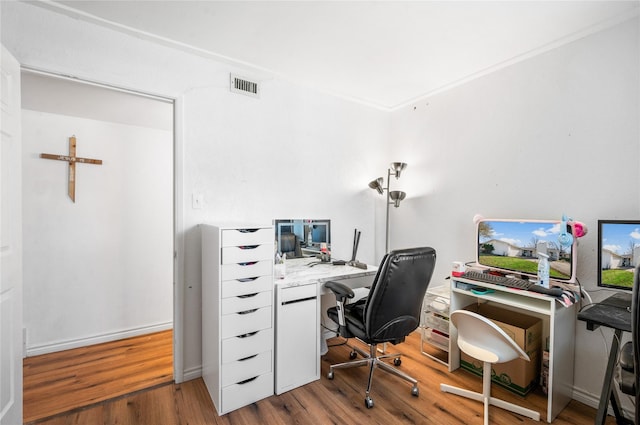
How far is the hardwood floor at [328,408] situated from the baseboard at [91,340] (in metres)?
1.15

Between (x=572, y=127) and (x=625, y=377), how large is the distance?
61.2 inches

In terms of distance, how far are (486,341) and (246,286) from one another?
1494mm

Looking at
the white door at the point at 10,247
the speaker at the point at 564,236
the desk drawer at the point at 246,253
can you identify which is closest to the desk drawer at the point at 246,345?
the desk drawer at the point at 246,253

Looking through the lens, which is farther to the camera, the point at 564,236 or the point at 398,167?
the point at 398,167

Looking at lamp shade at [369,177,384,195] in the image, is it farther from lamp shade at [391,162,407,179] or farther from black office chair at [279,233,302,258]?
black office chair at [279,233,302,258]

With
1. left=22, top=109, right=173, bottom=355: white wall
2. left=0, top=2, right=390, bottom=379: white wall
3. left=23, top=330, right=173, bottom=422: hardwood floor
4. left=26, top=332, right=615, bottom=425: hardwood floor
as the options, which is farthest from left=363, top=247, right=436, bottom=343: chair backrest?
left=22, top=109, right=173, bottom=355: white wall

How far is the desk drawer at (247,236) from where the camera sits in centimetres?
189

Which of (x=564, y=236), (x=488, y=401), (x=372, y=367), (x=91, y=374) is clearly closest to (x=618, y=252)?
(x=564, y=236)

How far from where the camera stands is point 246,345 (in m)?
1.96

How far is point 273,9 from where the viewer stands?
1837 mm

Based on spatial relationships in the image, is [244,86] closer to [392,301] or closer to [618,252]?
[392,301]

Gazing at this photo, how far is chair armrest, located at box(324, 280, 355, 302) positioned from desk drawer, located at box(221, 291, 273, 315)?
1.40 feet

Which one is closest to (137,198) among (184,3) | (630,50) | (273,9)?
(184,3)

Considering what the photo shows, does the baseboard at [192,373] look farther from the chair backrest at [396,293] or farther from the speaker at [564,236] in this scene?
the speaker at [564,236]
